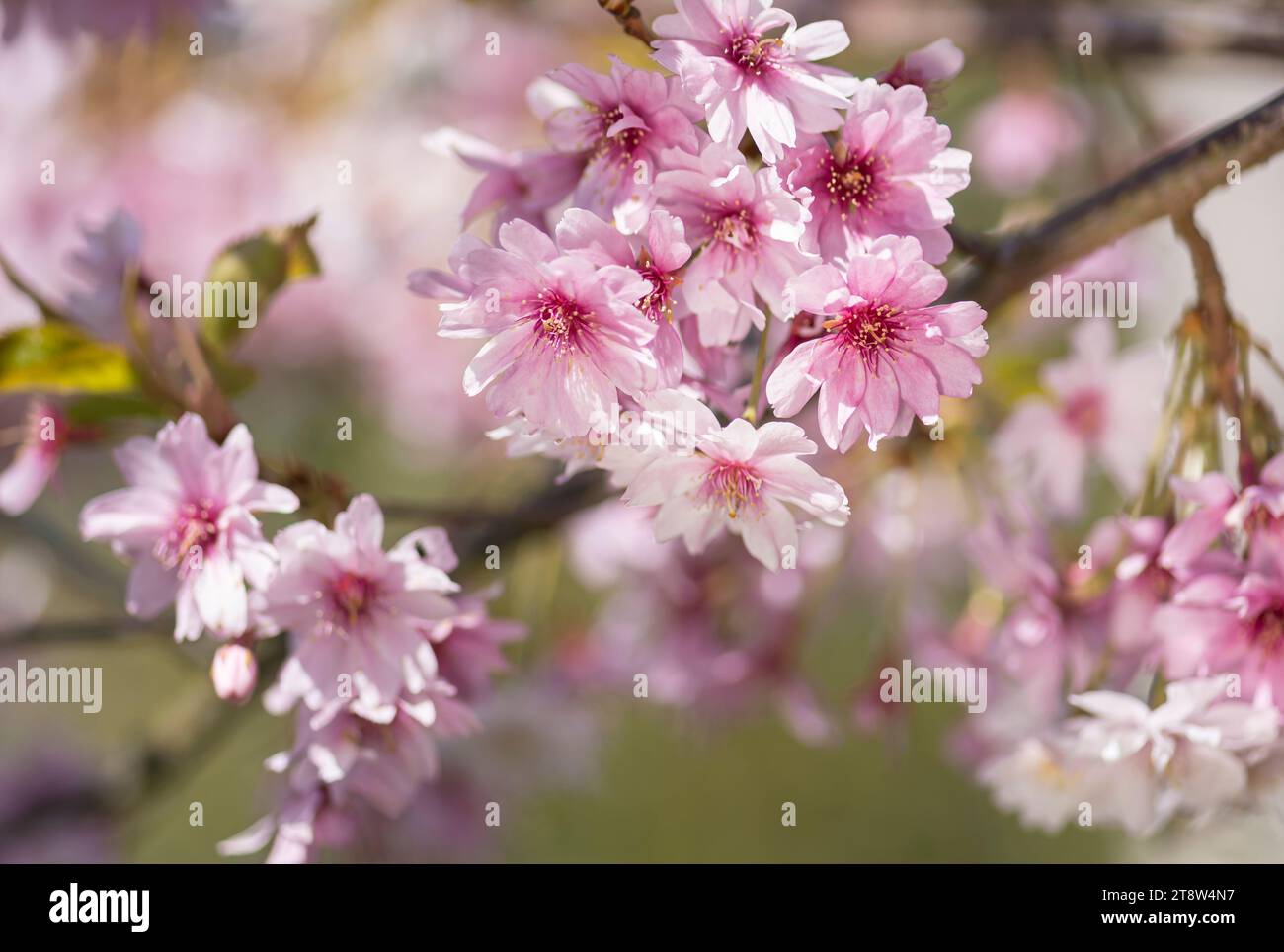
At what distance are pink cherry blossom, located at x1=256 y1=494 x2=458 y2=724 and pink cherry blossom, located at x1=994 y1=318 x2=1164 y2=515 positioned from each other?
509 mm

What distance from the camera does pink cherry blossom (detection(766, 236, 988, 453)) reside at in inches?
21.1

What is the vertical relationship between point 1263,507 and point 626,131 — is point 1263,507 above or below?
below

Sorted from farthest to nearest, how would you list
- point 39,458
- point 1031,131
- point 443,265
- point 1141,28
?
point 1031,131 → point 443,265 → point 1141,28 → point 39,458

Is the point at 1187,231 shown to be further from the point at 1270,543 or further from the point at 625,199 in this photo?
the point at 625,199

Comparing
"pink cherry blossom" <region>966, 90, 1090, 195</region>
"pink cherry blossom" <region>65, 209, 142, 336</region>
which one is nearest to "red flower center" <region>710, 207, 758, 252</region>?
"pink cherry blossom" <region>65, 209, 142, 336</region>

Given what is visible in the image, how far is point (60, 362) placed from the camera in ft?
2.39

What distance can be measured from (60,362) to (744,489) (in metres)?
0.44

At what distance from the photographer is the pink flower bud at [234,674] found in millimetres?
643

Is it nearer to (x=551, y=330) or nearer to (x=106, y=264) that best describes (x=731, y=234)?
(x=551, y=330)

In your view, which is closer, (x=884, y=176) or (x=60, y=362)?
(x=884, y=176)

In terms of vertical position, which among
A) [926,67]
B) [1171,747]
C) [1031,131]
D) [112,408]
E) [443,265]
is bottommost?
[1171,747]

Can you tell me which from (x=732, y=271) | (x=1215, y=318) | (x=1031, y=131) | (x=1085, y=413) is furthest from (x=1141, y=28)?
(x=732, y=271)

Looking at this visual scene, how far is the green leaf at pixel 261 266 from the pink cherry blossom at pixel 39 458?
0.44ft
